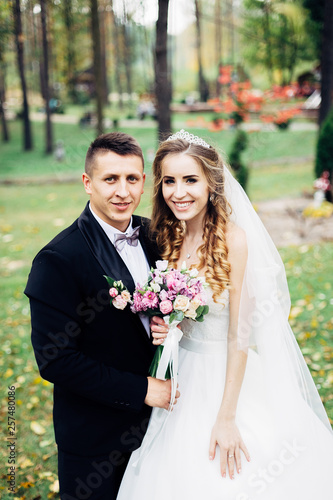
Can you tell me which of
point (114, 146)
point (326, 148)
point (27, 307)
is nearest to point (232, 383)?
point (114, 146)

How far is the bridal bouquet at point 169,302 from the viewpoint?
6.72ft

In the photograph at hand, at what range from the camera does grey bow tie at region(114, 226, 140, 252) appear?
227cm

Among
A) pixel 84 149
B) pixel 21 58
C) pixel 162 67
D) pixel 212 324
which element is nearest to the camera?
pixel 212 324

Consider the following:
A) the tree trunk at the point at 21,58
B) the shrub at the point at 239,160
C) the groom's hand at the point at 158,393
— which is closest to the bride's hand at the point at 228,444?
the groom's hand at the point at 158,393

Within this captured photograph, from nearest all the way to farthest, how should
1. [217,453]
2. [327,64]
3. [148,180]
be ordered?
1. [217,453]
2. [148,180]
3. [327,64]

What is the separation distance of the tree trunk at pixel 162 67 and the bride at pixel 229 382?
17.5 feet

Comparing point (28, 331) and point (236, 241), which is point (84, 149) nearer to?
point (28, 331)

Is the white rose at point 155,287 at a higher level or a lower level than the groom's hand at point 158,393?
higher

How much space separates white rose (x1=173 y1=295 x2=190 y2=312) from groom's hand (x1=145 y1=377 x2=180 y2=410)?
1.46ft

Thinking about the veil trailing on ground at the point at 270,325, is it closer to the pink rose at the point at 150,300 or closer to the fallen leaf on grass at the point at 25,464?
the pink rose at the point at 150,300

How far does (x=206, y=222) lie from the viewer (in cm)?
263

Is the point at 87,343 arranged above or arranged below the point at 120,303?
below

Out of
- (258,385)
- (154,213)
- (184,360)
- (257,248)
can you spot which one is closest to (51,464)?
(184,360)

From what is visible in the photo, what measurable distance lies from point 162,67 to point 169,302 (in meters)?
7.36
